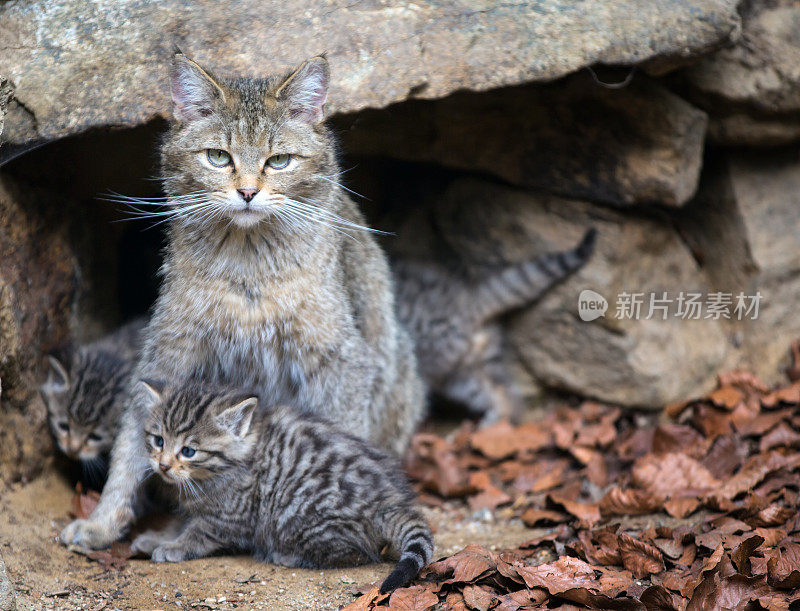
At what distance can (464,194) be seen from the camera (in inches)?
255

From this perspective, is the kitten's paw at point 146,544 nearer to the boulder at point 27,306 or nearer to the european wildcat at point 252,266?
the european wildcat at point 252,266

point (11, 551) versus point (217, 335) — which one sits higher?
point (217, 335)

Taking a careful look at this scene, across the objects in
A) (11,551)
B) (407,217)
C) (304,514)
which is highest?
(407,217)

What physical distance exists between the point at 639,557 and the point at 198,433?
2354mm

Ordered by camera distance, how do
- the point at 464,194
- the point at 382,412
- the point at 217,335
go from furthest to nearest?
the point at 464,194
the point at 382,412
the point at 217,335

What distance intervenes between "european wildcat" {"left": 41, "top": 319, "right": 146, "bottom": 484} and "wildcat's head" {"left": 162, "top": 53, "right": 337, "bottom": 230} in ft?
4.20

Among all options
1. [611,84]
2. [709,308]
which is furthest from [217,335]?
[709,308]

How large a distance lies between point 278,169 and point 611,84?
2.43 metres

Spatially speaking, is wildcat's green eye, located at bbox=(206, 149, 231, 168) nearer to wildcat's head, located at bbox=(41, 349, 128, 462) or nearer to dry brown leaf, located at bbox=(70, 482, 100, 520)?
wildcat's head, located at bbox=(41, 349, 128, 462)

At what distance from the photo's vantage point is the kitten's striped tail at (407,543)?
12.2 feet

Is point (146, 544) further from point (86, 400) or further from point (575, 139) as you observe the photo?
point (575, 139)

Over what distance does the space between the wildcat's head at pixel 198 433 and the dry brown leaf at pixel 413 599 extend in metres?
1.13

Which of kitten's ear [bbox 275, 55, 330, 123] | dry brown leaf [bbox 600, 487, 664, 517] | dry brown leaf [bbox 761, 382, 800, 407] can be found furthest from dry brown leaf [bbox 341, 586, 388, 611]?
dry brown leaf [bbox 761, 382, 800, 407]

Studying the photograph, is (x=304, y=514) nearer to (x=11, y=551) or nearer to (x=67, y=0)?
(x=11, y=551)
